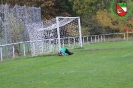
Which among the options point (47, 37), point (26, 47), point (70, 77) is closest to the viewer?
point (70, 77)

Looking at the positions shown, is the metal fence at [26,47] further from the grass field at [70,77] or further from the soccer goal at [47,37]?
the grass field at [70,77]

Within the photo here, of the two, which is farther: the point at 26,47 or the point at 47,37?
the point at 47,37

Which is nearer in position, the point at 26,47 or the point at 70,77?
the point at 70,77

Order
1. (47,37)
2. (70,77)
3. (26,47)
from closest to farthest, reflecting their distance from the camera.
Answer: (70,77)
(26,47)
(47,37)

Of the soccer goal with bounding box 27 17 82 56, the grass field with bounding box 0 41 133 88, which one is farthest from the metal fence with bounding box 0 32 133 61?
the grass field with bounding box 0 41 133 88

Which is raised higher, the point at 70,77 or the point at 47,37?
the point at 47,37

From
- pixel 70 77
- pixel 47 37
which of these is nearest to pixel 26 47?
pixel 47 37

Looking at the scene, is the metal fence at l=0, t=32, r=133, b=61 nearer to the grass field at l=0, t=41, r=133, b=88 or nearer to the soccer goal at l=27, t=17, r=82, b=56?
the soccer goal at l=27, t=17, r=82, b=56

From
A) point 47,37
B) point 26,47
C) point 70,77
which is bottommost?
point 70,77

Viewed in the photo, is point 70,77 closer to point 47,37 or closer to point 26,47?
point 26,47

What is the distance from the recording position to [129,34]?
5016 centimetres

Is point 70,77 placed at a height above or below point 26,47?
below

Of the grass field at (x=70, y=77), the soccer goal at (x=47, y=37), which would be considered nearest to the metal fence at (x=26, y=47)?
the soccer goal at (x=47, y=37)

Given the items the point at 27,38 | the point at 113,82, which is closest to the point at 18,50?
the point at 27,38
